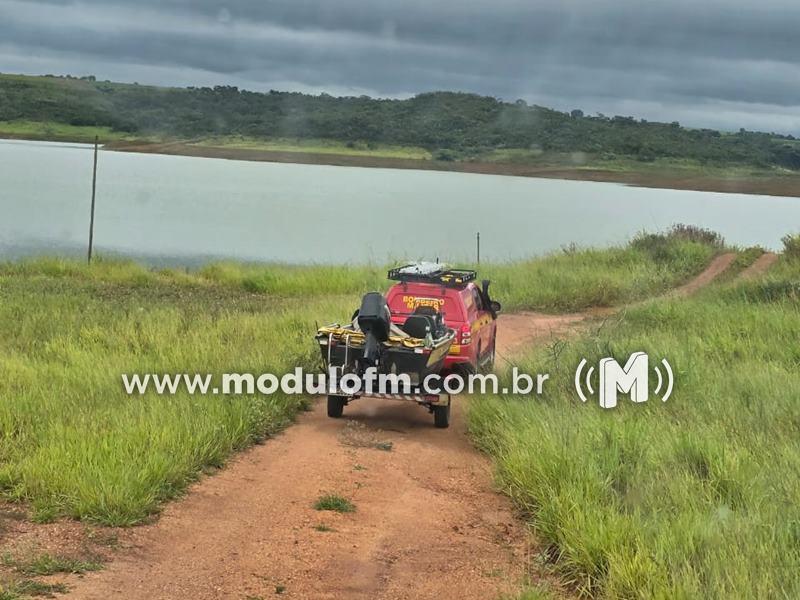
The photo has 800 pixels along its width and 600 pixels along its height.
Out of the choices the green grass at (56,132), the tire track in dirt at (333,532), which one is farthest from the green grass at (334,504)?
the green grass at (56,132)

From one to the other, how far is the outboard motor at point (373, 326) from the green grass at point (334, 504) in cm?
239

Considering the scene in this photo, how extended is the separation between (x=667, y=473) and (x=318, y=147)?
290 feet

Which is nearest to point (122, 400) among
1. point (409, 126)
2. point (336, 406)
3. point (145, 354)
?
point (336, 406)

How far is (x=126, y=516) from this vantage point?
6367 mm

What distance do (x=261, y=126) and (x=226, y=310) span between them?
84.4 metres

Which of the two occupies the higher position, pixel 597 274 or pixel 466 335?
pixel 597 274

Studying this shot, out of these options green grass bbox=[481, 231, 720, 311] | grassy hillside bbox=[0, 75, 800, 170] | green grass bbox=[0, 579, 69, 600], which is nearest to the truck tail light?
green grass bbox=[0, 579, 69, 600]

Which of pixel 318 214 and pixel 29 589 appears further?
pixel 318 214

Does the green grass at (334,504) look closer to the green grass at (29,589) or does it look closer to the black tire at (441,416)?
the green grass at (29,589)

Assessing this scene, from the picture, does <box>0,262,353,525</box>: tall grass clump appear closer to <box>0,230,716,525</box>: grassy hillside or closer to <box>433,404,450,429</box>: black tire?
<box>0,230,716,525</box>: grassy hillside

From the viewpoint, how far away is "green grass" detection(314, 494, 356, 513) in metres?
7.00

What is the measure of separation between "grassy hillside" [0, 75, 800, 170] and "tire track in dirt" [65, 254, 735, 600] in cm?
7723

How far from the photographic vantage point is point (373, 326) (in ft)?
30.8

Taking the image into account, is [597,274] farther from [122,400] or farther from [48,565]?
[48,565]
